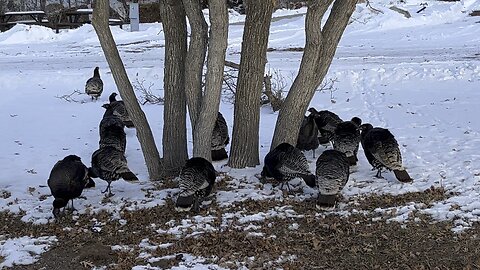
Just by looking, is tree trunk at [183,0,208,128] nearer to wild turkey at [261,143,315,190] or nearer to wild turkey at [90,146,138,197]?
wild turkey at [90,146,138,197]

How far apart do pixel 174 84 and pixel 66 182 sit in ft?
7.18

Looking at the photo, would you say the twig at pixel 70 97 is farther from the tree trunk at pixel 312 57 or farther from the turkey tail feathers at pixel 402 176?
the turkey tail feathers at pixel 402 176

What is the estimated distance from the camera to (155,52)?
23.9m

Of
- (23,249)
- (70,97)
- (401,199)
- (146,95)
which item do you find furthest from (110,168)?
(70,97)

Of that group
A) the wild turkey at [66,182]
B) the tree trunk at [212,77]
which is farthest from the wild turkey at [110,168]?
the tree trunk at [212,77]

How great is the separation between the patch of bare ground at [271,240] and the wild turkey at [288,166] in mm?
578

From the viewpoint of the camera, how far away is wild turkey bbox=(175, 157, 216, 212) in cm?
736

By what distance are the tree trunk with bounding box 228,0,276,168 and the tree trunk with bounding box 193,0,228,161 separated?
25.8 inches

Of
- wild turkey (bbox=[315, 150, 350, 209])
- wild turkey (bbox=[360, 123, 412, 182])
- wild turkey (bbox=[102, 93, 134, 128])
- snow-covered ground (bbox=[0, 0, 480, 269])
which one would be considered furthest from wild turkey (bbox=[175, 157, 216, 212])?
wild turkey (bbox=[102, 93, 134, 128])

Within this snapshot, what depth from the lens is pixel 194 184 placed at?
A: 7461mm

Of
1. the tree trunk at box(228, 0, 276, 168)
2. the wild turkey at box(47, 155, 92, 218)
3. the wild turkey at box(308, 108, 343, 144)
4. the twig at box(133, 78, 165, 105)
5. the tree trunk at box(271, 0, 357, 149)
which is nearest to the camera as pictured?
the wild turkey at box(47, 155, 92, 218)

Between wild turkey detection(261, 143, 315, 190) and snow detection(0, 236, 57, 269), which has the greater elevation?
wild turkey detection(261, 143, 315, 190)

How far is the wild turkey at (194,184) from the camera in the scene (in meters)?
7.36

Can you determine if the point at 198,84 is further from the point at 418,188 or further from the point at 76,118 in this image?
the point at 76,118
